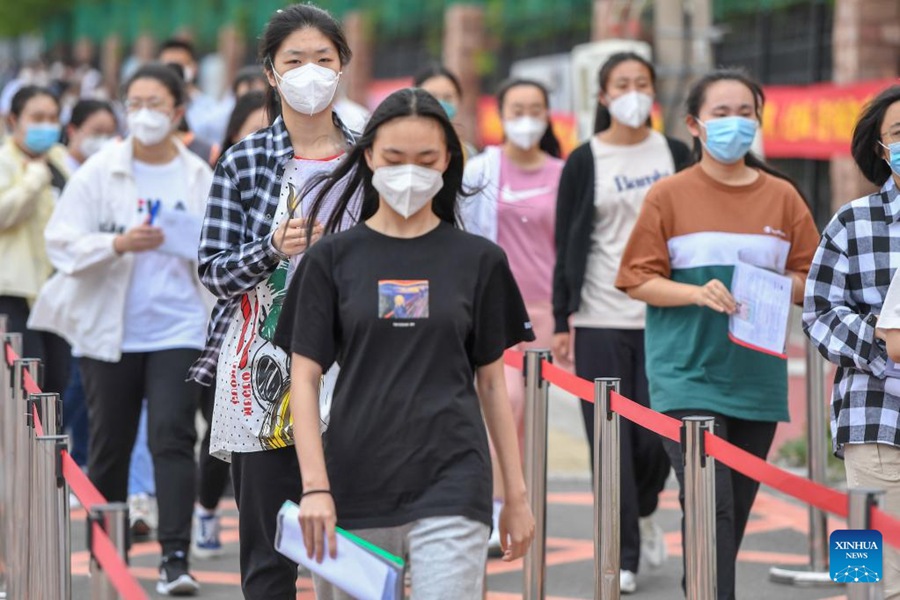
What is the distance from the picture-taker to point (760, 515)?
9.14 m

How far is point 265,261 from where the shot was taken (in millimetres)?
5160

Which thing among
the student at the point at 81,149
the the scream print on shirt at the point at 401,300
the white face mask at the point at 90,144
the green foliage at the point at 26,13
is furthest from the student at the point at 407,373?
the green foliage at the point at 26,13

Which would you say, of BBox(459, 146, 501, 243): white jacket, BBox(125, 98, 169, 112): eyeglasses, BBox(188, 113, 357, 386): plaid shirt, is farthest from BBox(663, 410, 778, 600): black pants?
BBox(125, 98, 169, 112): eyeglasses

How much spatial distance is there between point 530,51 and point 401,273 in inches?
829

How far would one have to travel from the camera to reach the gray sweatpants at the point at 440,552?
4219 mm

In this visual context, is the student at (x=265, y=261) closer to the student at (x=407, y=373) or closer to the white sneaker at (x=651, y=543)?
the student at (x=407, y=373)

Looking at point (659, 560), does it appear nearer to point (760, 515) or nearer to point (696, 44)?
point (760, 515)

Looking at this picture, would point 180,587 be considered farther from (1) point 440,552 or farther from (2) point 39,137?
(1) point 440,552

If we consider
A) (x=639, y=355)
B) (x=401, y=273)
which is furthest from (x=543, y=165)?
(x=401, y=273)

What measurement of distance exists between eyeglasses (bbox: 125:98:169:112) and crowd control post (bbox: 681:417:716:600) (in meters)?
3.19

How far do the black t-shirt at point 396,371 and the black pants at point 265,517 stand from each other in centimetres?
82

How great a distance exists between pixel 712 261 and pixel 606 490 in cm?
105

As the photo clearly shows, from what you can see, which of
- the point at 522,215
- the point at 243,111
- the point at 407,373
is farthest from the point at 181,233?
the point at 407,373

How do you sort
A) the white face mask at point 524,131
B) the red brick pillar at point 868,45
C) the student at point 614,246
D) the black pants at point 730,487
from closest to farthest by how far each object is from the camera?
the black pants at point 730,487 → the student at point 614,246 → the white face mask at point 524,131 → the red brick pillar at point 868,45
